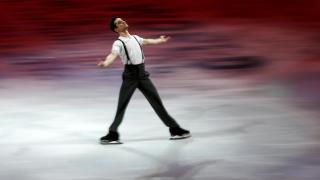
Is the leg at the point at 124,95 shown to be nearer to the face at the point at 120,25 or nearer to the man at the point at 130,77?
the man at the point at 130,77

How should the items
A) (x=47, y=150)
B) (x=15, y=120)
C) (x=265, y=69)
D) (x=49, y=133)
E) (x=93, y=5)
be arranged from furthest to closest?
(x=93, y=5) → (x=265, y=69) → (x=15, y=120) → (x=49, y=133) → (x=47, y=150)

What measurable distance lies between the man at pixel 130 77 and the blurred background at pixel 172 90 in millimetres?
223

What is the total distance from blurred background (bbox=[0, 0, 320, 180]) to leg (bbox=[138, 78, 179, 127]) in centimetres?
26

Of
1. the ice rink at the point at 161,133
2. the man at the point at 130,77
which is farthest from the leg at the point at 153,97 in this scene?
the ice rink at the point at 161,133

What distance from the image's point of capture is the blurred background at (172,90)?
26.4 ft

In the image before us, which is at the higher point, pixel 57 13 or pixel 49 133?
pixel 57 13

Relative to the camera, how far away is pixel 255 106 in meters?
10.6

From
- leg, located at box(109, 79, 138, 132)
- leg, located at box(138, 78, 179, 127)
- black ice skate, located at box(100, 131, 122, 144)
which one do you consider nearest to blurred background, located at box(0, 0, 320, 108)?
leg, located at box(138, 78, 179, 127)

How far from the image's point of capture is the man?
8.70 meters

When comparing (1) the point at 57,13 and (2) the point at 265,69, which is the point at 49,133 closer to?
(2) the point at 265,69

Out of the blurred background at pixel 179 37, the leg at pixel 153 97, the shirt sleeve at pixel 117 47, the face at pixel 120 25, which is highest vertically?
the blurred background at pixel 179 37

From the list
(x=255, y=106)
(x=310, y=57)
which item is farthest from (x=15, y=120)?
(x=310, y=57)

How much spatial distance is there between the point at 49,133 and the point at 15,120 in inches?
36.5

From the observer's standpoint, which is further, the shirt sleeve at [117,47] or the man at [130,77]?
the man at [130,77]
